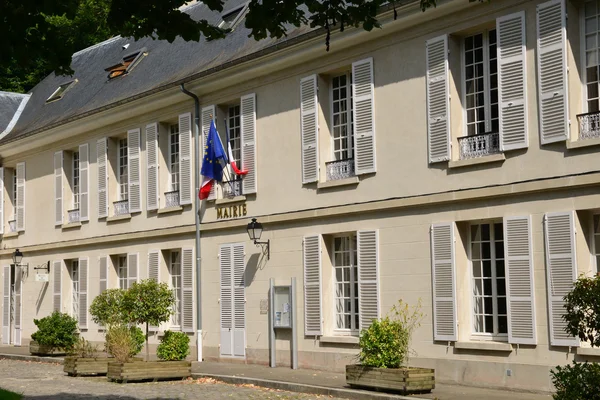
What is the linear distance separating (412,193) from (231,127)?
21.6 ft

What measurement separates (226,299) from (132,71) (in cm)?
877

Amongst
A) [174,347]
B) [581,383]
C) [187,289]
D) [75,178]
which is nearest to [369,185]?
[174,347]

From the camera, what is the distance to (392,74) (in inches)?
730

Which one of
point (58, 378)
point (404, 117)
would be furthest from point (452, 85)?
point (58, 378)

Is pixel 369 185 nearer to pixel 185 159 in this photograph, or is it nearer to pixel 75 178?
pixel 185 159

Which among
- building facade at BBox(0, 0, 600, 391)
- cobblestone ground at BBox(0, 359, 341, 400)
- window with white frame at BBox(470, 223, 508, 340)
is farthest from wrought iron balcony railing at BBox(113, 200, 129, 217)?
window with white frame at BBox(470, 223, 508, 340)

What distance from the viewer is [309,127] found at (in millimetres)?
20484

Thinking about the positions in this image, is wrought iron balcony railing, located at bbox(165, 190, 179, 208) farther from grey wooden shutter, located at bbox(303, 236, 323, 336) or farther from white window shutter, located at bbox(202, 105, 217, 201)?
grey wooden shutter, located at bbox(303, 236, 323, 336)

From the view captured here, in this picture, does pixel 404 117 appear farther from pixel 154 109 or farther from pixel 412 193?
pixel 154 109

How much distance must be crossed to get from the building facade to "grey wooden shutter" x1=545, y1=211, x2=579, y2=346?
28 mm

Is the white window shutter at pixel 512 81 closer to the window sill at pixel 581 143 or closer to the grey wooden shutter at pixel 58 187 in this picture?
the window sill at pixel 581 143

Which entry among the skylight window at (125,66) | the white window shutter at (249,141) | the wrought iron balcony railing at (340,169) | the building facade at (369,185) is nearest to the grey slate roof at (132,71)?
the building facade at (369,185)

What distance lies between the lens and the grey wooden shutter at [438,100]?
56.6ft

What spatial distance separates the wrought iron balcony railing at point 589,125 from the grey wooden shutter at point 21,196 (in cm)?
2119
